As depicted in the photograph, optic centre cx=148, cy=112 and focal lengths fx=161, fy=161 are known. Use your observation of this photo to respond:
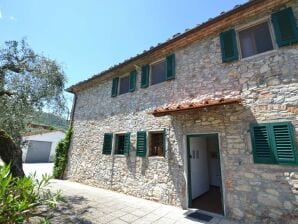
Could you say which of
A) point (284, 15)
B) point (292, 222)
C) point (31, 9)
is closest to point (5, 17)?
point (31, 9)

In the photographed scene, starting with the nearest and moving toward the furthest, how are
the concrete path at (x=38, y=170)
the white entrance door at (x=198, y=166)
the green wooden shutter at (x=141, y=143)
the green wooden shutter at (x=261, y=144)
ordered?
the green wooden shutter at (x=261, y=144) < the white entrance door at (x=198, y=166) < the green wooden shutter at (x=141, y=143) < the concrete path at (x=38, y=170)

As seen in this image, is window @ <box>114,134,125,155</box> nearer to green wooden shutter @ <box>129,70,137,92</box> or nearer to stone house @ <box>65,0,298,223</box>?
stone house @ <box>65,0,298,223</box>

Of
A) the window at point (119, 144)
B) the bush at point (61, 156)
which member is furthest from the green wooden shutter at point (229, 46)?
the bush at point (61, 156)

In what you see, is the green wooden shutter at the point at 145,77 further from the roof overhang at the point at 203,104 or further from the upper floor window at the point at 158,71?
the roof overhang at the point at 203,104

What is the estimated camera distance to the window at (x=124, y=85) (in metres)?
9.55

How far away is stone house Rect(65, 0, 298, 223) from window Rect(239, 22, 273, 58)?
32 millimetres

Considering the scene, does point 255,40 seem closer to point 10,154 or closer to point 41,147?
point 10,154

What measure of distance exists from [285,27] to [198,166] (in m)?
6.12

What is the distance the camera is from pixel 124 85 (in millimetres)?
9758

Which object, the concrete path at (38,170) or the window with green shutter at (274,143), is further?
the concrete path at (38,170)

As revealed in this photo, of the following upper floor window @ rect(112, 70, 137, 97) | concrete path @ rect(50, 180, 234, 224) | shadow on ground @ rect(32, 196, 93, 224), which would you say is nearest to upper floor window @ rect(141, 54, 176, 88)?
upper floor window @ rect(112, 70, 137, 97)

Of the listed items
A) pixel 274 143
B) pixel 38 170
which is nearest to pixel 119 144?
pixel 274 143

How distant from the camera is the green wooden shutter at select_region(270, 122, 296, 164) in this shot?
4.33 metres

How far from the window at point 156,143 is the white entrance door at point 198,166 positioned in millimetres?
1310
